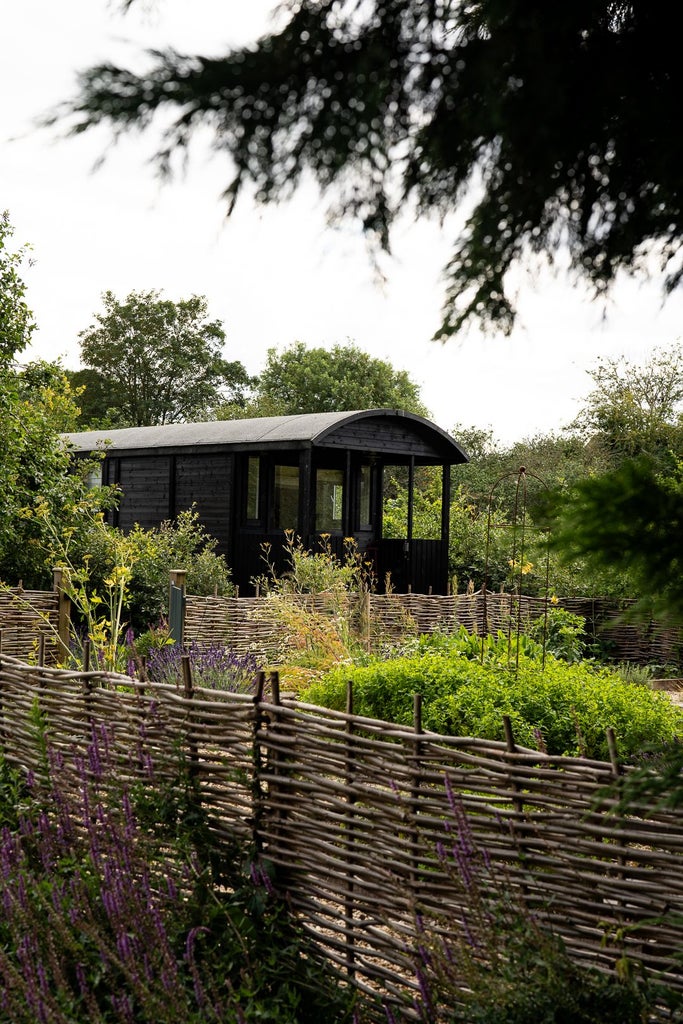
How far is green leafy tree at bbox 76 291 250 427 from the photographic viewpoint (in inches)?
1753

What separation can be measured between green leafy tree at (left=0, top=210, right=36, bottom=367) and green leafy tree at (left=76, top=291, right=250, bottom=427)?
1299 inches

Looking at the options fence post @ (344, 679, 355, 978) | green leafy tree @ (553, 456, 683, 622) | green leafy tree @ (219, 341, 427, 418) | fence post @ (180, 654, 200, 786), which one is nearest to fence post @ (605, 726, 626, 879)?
fence post @ (344, 679, 355, 978)

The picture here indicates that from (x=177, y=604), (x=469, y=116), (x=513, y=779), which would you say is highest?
(x=469, y=116)

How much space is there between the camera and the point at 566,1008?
8.12ft

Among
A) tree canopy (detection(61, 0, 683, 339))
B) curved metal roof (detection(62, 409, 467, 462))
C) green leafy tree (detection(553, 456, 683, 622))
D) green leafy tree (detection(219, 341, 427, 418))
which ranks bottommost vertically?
green leafy tree (detection(553, 456, 683, 622))

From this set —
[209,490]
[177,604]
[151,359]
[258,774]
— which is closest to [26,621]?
[177,604]

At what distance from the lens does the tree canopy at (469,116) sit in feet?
4.74

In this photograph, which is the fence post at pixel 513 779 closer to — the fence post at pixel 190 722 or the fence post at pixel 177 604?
A: the fence post at pixel 190 722

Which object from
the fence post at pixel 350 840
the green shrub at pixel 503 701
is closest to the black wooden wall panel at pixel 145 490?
the green shrub at pixel 503 701

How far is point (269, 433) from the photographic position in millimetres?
16672

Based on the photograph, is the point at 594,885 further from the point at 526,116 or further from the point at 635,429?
the point at 635,429

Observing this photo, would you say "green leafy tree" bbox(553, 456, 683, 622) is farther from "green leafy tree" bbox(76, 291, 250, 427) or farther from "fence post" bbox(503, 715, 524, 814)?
"green leafy tree" bbox(76, 291, 250, 427)

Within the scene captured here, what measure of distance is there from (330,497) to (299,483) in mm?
1791

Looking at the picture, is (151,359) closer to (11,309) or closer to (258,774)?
(11,309)
